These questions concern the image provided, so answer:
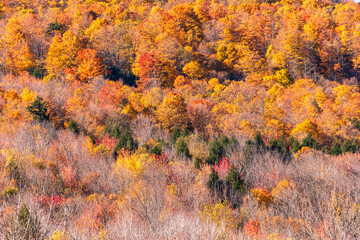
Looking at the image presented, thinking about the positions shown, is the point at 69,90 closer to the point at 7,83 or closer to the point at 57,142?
the point at 7,83

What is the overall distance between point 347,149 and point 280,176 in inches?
538

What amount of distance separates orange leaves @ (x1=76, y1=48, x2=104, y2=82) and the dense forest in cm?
35

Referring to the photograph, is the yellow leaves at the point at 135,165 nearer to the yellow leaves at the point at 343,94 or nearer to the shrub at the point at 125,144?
the shrub at the point at 125,144

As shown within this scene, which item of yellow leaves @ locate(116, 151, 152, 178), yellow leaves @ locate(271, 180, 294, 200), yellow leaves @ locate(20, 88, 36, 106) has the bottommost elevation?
yellow leaves @ locate(271, 180, 294, 200)

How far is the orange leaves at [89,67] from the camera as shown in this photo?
55.0m

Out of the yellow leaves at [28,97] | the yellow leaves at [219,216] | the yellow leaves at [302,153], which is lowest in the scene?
the yellow leaves at [302,153]

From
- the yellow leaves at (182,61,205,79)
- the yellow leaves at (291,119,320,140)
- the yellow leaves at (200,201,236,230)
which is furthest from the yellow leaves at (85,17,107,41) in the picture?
the yellow leaves at (200,201,236,230)

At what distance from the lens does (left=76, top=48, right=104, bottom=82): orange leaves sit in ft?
181

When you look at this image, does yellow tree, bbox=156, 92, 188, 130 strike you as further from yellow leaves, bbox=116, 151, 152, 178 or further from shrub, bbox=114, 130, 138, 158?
yellow leaves, bbox=116, 151, 152, 178

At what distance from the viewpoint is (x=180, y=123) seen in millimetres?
42969

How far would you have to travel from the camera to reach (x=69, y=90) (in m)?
46.8

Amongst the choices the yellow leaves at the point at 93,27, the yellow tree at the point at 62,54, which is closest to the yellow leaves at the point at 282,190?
the yellow tree at the point at 62,54

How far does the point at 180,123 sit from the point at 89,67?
2341 centimetres

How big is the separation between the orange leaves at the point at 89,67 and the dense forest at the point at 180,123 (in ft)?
1.16
